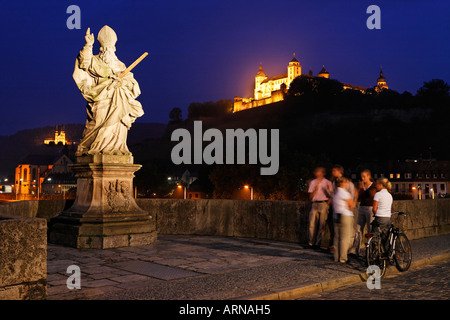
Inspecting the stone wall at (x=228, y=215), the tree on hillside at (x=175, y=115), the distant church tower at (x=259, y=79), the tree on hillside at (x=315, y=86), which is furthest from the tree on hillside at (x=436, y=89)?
the stone wall at (x=228, y=215)

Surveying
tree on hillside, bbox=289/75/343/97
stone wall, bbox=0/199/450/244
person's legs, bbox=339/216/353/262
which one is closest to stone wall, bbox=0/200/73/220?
stone wall, bbox=0/199/450/244

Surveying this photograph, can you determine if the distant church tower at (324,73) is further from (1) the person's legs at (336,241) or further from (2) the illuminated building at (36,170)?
(1) the person's legs at (336,241)

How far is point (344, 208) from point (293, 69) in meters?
150

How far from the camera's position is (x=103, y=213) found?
373 inches

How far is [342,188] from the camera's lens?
819cm

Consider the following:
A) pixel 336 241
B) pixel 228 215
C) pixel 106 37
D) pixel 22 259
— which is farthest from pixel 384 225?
pixel 106 37

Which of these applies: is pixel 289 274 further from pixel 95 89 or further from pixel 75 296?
pixel 95 89

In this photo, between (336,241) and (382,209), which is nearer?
(382,209)

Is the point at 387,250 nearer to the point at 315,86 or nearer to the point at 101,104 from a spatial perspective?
the point at 101,104

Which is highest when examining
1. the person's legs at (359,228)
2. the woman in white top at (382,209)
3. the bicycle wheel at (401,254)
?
the woman in white top at (382,209)

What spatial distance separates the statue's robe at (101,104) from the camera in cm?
981

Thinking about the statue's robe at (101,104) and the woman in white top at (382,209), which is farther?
the statue's robe at (101,104)

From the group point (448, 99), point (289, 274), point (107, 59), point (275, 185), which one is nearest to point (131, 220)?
point (107, 59)

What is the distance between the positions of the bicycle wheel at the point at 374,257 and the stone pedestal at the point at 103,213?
461 cm
